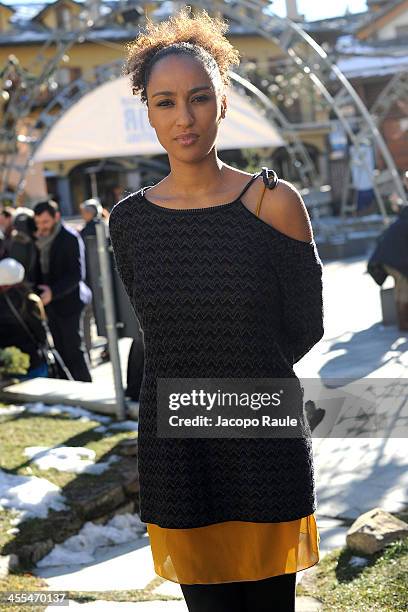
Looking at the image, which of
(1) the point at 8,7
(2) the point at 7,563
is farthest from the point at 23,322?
(1) the point at 8,7

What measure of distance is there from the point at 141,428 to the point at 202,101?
762mm

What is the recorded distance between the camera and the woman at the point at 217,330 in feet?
7.52

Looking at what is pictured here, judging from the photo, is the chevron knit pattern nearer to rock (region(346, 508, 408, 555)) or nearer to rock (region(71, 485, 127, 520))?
rock (region(346, 508, 408, 555))

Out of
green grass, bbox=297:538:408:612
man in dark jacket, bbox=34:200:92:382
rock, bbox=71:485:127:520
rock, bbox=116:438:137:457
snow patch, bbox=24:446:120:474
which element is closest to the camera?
green grass, bbox=297:538:408:612

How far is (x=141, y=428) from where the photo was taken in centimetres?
242

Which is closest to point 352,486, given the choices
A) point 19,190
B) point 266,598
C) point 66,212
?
point 266,598

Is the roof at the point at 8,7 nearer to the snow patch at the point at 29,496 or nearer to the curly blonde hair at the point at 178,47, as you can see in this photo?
the snow patch at the point at 29,496

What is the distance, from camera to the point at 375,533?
3977 mm

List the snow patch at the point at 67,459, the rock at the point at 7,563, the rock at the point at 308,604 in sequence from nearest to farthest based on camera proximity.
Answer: the rock at the point at 308,604
the rock at the point at 7,563
the snow patch at the point at 67,459

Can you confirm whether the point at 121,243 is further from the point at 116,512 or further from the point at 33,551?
the point at 116,512

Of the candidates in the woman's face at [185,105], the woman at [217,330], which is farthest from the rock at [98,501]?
the woman's face at [185,105]

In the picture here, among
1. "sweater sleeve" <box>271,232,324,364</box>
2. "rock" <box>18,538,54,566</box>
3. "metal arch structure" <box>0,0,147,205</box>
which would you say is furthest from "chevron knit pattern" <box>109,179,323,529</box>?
"metal arch structure" <box>0,0,147,205</box>

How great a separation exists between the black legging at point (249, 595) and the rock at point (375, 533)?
1.63m

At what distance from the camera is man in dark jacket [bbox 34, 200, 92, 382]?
335 inches
